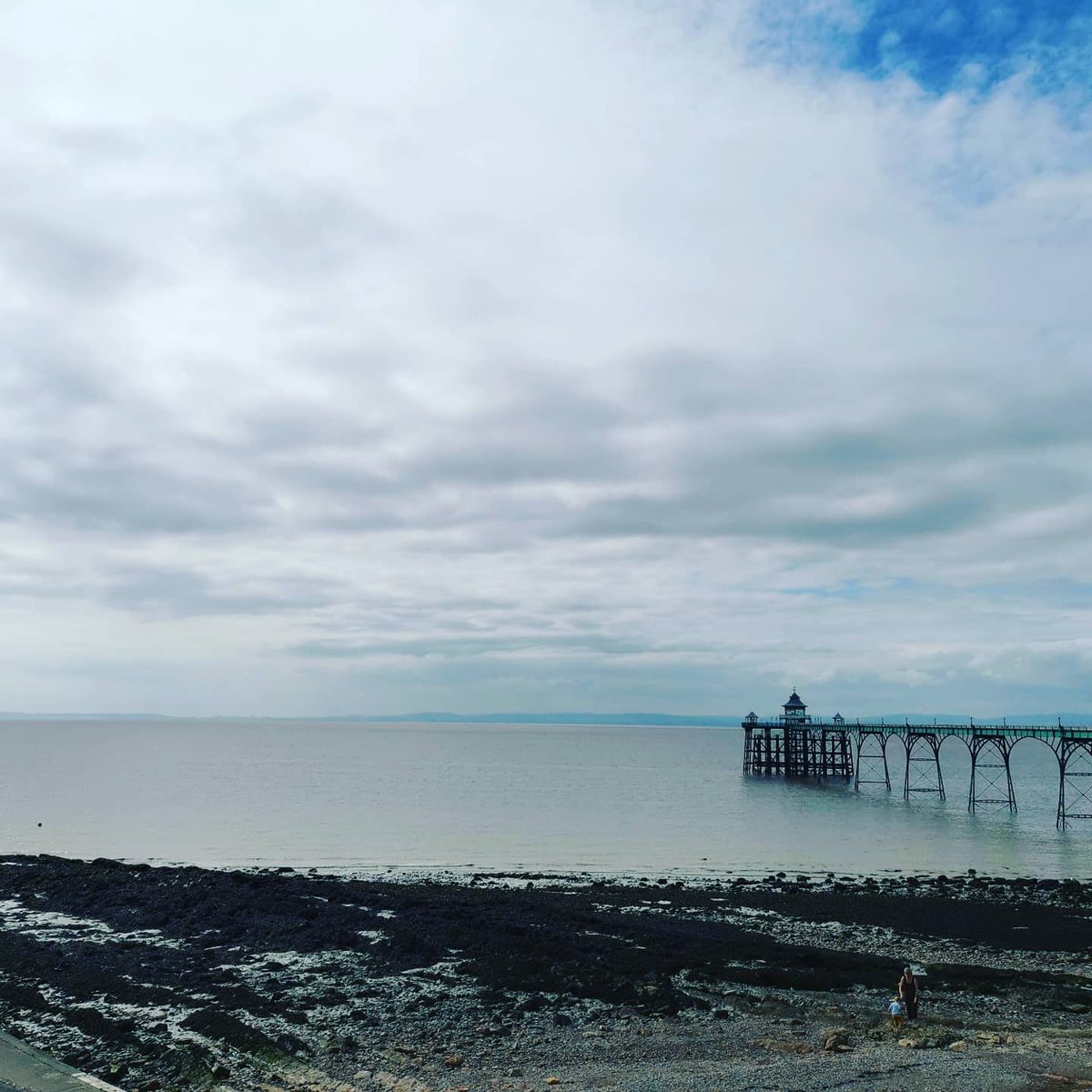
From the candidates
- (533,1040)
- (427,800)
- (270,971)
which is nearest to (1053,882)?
(533,1040)

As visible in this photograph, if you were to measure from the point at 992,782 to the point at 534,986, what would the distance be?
91.1m

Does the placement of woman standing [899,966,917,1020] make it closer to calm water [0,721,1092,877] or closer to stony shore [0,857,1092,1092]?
stony shore [0,857,1092,1092]

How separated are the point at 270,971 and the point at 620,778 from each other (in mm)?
75271

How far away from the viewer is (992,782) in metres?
96.4

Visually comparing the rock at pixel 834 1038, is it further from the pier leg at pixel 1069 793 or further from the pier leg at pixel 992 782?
the pier leg at pixel 992 782

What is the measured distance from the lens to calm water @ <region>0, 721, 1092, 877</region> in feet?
134

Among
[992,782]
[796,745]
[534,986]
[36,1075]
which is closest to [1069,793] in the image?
[992,782]

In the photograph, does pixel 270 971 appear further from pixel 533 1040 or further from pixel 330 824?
pixel 330 824

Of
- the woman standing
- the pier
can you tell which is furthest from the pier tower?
the woman standing

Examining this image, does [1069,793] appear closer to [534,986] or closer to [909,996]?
[909,996]

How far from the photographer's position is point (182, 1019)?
1700cm

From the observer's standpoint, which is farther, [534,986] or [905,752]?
[905,752]

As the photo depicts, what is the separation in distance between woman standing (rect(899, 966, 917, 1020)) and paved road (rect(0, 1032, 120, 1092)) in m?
13.5

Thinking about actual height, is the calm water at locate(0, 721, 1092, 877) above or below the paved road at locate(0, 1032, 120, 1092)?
below
